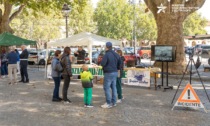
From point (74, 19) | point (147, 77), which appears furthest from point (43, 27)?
point (147, 77)

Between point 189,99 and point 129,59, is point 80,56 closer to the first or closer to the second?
point 189,99

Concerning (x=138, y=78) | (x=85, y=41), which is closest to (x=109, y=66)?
(x=138, y=78)

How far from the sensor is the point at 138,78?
13.6 m

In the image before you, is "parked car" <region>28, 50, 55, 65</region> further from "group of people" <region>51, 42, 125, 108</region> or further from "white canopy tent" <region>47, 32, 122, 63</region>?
"group of people" <region>51, 42, 125, 108</region>

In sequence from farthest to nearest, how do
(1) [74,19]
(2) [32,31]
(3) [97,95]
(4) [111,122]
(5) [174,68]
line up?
(2) [32,31]
(1) [74,19]
(5) [174,68]
(3) [97,95]
(4) [111,122]

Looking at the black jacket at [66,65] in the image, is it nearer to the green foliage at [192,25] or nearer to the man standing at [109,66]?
the man standing at [109,66]

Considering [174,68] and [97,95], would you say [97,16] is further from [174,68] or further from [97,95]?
[97,95]

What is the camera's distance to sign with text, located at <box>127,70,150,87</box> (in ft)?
43.9

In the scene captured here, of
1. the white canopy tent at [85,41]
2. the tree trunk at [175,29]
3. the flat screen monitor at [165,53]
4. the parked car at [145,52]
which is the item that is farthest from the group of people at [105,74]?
the parked car at [145,52]

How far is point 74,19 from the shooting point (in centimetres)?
6369

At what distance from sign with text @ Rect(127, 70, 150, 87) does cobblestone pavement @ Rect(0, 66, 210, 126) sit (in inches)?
69.8

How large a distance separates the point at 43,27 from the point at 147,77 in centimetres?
6015

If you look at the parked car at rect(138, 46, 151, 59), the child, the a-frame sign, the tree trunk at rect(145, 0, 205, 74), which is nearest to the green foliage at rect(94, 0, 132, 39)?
the parked car at rect(138, 46, 151, 59)

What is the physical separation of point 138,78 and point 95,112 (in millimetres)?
5420
